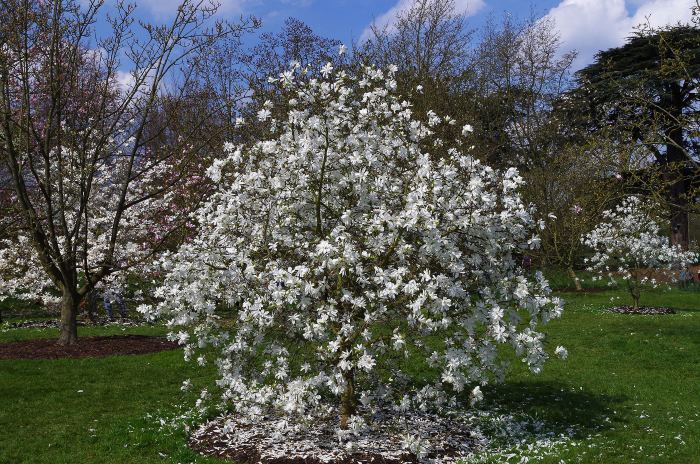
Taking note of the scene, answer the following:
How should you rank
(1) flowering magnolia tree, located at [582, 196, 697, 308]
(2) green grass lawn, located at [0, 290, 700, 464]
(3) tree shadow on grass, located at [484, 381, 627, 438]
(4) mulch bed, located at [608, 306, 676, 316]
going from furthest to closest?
1. (1) flowering magnolia tree, located at [582, 196, 697, 308]
2. (4) mulch bed, located at [608, 306, 676, 316]
3. (3) tree shadow on grass, located at [484, 381, 627, 438]
4. (2) green grass lawn, located at [0, 290, 700, 464]

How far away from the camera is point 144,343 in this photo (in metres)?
14.5

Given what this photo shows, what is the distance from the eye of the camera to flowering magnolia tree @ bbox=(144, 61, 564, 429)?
641 centimetres

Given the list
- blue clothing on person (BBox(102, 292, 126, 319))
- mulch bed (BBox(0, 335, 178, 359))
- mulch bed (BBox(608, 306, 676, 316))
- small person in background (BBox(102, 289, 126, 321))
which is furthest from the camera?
mulch bed (BBox(608, 306, 676, 316))

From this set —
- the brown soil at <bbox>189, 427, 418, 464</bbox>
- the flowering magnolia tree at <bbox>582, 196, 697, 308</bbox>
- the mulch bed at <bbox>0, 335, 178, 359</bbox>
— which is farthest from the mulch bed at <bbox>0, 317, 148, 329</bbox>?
the flowering magnolia tree at <bbox>582, 196, 697, 308</bbox>

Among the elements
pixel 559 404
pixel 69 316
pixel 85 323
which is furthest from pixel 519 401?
pixel 85 323

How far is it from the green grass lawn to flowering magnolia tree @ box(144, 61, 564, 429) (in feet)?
5.08

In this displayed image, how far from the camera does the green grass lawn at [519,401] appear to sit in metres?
7.65

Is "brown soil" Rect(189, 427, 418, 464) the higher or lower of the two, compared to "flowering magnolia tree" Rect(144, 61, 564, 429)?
lower

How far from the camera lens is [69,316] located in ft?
43.8

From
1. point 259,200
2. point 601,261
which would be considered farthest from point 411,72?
point 259,200

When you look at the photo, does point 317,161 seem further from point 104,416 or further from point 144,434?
point 104,416

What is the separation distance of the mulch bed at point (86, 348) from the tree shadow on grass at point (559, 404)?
744 centimetres

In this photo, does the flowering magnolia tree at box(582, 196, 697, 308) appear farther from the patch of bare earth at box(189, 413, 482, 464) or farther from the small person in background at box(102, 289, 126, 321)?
the small person in background at box(102, 289, 126, 321)

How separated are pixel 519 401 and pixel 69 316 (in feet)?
30.2
